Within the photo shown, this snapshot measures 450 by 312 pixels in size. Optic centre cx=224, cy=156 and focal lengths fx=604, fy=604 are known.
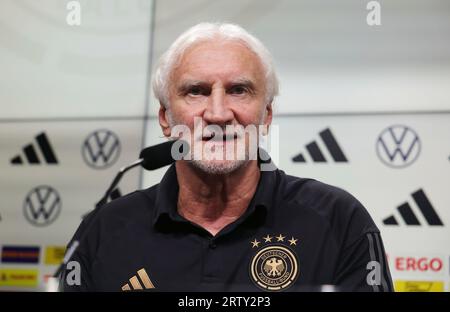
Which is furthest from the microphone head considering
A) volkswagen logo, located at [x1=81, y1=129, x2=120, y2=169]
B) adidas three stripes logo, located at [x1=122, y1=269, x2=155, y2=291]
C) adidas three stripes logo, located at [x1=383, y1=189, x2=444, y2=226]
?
adidas three stripes logo, located at [x1=383, y1=189, x2=444, y2=226]

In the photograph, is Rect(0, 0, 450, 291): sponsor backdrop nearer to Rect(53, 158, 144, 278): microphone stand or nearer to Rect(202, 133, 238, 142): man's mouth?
Rect(53, 158, 144, 278): microphone stand

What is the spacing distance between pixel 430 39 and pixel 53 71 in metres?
0.86

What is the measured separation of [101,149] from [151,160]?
178mm

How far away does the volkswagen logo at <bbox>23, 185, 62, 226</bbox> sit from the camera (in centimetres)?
137

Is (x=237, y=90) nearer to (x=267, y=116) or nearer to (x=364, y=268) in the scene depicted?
(x=267, y=116)

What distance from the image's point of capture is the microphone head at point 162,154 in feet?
3.83

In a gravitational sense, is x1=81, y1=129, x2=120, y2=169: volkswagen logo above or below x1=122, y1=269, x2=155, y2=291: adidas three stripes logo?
above

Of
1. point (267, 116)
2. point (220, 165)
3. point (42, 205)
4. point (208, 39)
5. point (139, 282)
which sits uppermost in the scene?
point (208, 39)

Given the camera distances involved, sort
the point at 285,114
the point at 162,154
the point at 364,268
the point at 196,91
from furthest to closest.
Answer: the point at 285,114
the point at 162,154
the point at 196,91
the point at 364,268

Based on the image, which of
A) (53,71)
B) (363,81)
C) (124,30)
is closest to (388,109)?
(363,81)

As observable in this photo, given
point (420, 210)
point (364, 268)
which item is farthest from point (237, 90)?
point (420, 210)

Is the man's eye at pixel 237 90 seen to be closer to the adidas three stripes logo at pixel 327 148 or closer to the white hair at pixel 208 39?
the white hair at pixel 208 39

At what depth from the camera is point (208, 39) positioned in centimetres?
112

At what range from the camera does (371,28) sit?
1328 millimetres
